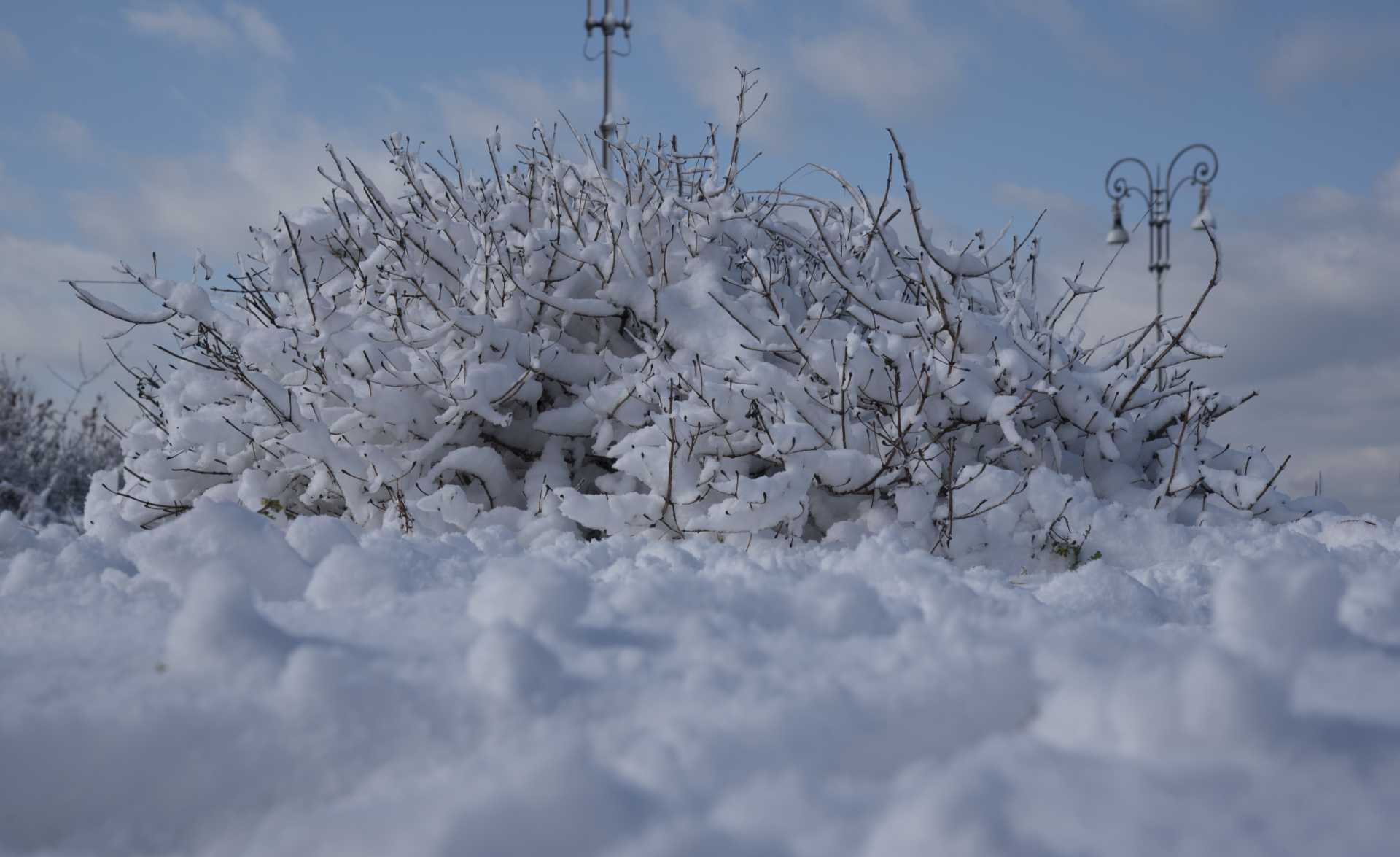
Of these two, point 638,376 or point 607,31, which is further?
point 607,31

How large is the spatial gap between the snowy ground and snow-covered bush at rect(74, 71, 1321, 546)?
6.58 ft

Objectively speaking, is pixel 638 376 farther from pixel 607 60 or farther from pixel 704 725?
pixel 607 60

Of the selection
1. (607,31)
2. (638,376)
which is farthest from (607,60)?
(638,376)

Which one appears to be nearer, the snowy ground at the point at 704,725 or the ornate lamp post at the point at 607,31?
the snowy ground at the point at 704,725

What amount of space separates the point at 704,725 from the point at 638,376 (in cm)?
282

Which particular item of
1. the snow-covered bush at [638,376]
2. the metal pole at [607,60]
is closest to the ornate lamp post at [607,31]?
the metal pole at [607,60]

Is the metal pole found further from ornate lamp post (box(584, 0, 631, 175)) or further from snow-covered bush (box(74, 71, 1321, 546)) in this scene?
snow-covered bush (box(74, 71, 1321, 546))

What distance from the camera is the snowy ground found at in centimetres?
100

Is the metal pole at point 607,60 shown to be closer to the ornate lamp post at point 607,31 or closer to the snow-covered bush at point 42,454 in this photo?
the ornate lamp post at point 607,31

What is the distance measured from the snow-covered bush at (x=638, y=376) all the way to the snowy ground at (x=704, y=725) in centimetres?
201

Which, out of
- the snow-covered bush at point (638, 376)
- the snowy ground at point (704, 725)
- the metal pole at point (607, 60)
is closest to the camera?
the snowy ground at point (704, 725)

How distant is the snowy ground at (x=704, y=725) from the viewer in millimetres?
1001

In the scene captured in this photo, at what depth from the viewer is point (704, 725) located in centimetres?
114

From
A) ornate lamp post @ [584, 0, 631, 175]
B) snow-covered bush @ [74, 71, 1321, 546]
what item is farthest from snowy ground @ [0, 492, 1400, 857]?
ornate lamp post @ [584, 0, 631, 175]
